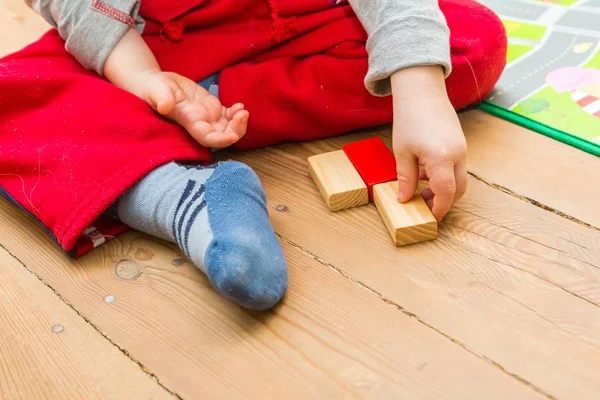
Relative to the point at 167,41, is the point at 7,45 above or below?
below

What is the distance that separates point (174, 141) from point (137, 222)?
11 cm

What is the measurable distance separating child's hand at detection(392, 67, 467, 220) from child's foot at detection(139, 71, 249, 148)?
7.9 inches

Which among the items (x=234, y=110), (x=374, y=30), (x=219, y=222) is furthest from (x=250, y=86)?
(x=219, y=222)

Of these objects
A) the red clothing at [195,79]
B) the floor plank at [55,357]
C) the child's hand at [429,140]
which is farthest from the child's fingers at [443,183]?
the floor plank at [55,357]

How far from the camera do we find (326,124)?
38.1 inches

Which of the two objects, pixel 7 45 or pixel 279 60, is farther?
pixel 7 45

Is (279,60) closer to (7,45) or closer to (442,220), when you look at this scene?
(442,220)

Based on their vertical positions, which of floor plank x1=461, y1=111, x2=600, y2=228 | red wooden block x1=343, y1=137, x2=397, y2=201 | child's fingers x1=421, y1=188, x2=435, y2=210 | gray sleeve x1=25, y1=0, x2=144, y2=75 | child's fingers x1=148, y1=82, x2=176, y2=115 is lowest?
floor plank x1=461, y1=111, x2=600, y2=228

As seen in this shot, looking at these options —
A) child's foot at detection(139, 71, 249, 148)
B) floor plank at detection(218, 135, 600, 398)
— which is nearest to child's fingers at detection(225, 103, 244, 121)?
child's foot at detection(139, 71, 249, 148)

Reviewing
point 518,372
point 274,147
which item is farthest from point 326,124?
point 518,372

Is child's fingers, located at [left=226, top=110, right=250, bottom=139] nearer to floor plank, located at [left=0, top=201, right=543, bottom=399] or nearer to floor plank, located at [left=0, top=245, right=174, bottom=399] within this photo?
floor plank, located at [left=0, top=201, right=543, bottom=399]

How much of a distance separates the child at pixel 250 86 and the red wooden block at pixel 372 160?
0.16ft

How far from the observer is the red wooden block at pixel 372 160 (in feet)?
2.81

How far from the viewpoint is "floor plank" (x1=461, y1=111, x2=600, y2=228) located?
2.74ft
